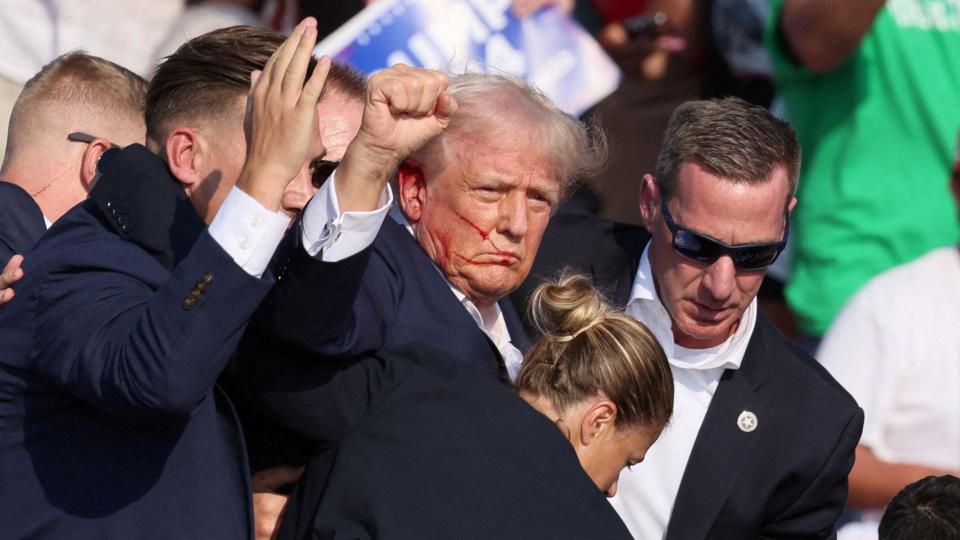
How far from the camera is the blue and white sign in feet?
15.3

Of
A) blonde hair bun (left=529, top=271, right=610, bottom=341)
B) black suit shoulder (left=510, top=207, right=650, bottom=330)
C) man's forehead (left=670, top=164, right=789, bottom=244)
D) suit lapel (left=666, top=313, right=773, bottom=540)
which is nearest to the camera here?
blonde hair bun (left=529, top=271, right=610, bottom=341)

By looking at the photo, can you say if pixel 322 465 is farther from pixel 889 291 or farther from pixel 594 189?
pixel 594 189

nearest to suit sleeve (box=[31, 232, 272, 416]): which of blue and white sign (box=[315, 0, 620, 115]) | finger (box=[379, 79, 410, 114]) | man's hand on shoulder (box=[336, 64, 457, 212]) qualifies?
man's hand on shoulder (box=[336, 64, 457, 212])

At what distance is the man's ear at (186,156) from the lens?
2824 mm

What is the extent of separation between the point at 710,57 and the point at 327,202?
314cm

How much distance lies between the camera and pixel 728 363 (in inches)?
153

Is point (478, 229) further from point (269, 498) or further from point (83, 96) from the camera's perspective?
point (83, 96)

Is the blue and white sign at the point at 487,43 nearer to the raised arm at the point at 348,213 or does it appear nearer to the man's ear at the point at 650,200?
the man's ear at the point at 650,200

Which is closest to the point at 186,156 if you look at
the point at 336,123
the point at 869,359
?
the point at 336,123

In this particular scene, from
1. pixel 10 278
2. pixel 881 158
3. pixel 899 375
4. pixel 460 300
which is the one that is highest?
pixel 10 278

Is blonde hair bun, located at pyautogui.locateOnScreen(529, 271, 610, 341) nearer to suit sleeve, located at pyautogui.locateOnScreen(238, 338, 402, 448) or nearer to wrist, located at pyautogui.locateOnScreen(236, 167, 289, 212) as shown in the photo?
suit sleeve, located at pyautogui.locateOnScreen(238, 338, 402, 448)

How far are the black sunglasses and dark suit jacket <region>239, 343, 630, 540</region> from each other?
1.30 m

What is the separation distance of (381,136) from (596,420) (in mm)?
659

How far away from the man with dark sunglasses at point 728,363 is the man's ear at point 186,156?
4.42 ft
